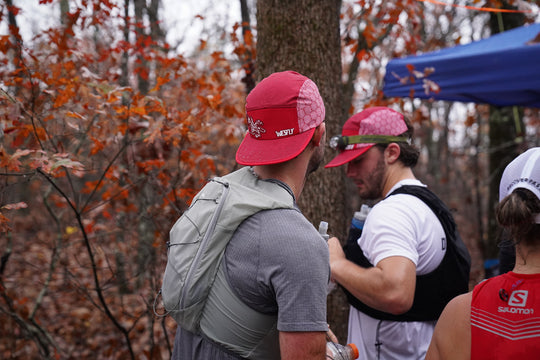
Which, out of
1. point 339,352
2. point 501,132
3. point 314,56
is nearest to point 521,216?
point 339,352

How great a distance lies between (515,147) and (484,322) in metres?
5.52

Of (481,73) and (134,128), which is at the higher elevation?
(481,73)

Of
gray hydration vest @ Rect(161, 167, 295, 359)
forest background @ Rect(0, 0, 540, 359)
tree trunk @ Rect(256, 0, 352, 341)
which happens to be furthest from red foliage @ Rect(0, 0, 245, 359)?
gray hydration vest @ Rect(161, 167, 295, 359)

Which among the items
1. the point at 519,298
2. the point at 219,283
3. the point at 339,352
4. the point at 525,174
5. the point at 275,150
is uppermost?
the point at 275,150

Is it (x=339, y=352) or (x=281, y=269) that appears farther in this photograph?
(x=339, y=352)

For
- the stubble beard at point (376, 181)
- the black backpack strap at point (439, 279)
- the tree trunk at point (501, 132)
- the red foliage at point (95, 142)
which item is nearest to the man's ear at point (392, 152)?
the stubble beard at point (376, 181)

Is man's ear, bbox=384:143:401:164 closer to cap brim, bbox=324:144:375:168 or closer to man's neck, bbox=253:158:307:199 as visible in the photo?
cap brim, bbox=324:144:375:168

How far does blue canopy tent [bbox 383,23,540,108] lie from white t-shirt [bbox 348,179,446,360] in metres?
2.13

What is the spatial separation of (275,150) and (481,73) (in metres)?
3.08

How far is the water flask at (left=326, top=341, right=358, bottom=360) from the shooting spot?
4.91ft

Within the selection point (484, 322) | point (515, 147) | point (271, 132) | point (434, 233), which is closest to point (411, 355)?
point (434, 233)

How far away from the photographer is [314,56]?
2725mm

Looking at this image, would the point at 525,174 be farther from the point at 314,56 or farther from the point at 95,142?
the point at 95,142

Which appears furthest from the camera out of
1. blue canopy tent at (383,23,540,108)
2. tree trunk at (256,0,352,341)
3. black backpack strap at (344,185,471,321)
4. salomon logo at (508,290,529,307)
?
blue canopy tent at (383,23,540,108)
